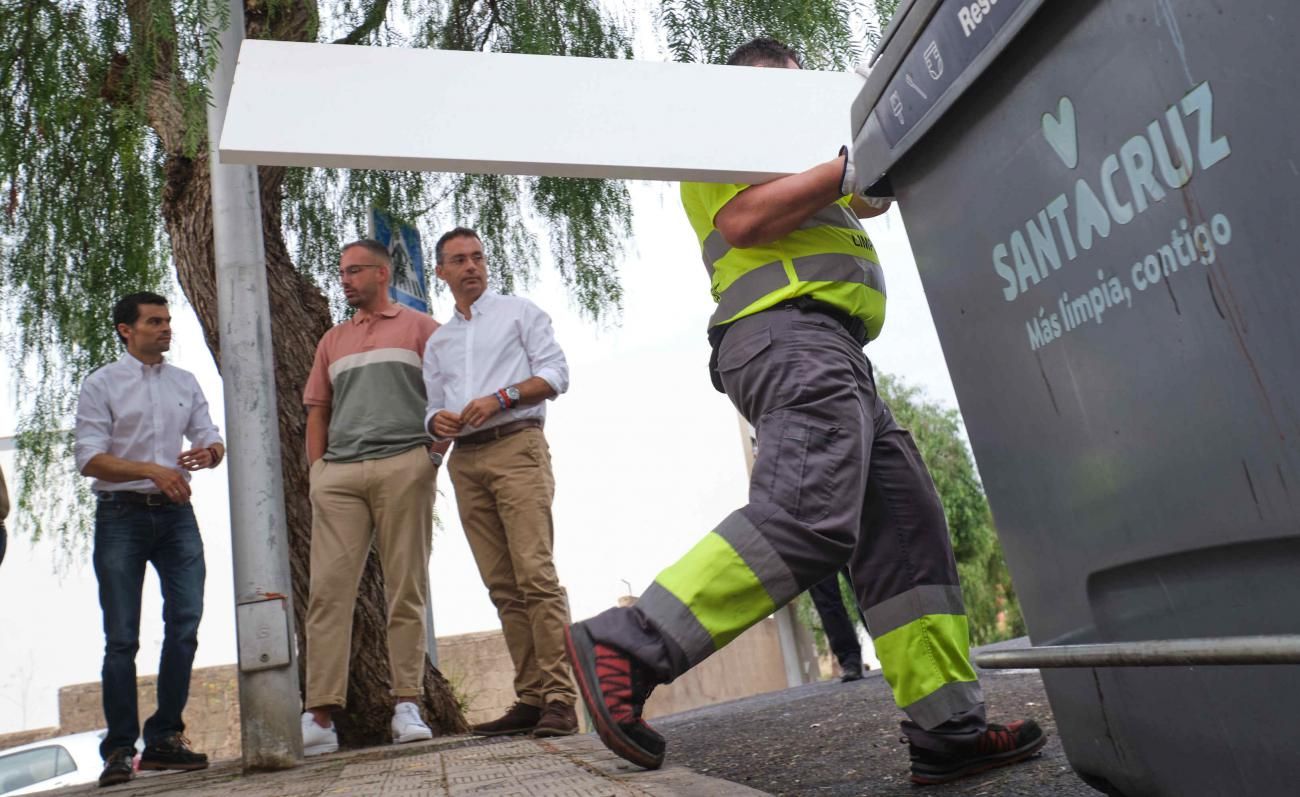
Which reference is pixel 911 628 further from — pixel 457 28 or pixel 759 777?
pixel 457 28

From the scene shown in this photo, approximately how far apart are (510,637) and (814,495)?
2470 millimetres

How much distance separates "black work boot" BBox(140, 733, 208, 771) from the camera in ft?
15.6

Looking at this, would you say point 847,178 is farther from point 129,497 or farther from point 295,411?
point 295,411

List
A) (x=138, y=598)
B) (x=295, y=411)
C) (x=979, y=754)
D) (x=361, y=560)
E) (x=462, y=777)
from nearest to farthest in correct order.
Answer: (x=979, y=754) < (x=462, y=777) < (x=361, y=560) < (x=138, y=598) < (x=295, y=411)

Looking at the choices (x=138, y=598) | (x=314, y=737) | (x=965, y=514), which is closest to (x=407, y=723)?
(x=314, y=737)

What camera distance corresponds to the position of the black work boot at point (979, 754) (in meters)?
2.38

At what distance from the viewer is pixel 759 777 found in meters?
2.81

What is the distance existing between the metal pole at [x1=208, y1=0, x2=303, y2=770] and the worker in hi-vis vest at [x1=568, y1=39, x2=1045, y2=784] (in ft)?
6.98

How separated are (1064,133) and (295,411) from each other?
4408mm

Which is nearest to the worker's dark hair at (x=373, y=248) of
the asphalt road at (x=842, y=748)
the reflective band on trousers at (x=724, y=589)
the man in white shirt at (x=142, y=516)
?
the man in white shirt at (x=142, y=516)

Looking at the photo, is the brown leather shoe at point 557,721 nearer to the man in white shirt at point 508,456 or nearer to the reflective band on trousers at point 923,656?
the man in white shirt at point 508,456

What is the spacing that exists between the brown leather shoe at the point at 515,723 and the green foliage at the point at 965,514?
13583mm

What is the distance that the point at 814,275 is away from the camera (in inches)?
98.5

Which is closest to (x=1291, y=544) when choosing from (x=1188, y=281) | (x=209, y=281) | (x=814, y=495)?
(x=1188, y=281)
